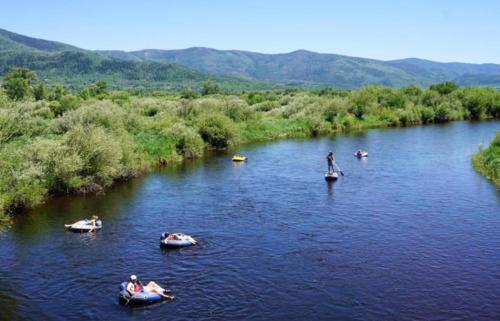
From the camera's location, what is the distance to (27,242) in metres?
37.0

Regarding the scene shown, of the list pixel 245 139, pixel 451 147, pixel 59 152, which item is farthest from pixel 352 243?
pixel 245 139

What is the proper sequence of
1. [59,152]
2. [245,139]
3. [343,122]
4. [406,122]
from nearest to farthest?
[59,152] → [245,139] → [343,122] → [406,122]

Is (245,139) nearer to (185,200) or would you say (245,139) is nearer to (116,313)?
(185,200)

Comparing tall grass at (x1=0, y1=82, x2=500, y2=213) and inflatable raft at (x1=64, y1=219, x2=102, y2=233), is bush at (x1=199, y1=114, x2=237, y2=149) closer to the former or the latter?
tall grass at (x1=0, y1=82, x2=500, y2=213)

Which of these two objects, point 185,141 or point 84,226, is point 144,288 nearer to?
point 84,226

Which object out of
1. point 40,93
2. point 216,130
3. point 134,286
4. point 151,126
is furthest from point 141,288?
point 40,93

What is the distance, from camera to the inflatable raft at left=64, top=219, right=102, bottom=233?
3900cm

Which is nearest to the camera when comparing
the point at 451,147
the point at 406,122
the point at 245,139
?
the point at 451,147

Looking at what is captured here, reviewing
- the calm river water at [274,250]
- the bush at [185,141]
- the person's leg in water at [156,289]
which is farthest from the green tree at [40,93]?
the person's leg in water at [156,289]

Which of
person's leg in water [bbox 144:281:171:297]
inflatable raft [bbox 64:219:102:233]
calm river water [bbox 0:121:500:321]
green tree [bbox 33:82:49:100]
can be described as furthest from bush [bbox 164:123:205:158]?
green tree [bbox 33:82:49:100]

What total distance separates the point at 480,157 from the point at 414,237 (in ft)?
104

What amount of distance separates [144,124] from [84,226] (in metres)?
39.7

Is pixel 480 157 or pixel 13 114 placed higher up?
pixel 13 114

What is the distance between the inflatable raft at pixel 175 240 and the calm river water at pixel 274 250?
2.50 feet
